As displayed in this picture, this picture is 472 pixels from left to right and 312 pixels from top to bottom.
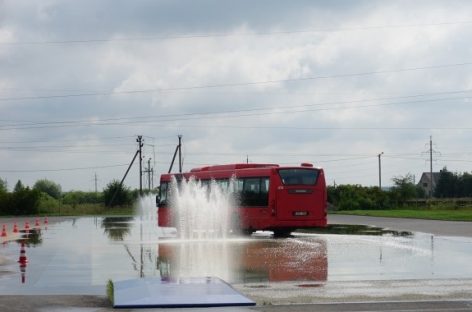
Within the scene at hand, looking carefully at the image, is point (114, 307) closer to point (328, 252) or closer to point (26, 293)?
point (26, 293)

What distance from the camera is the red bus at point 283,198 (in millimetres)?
29938

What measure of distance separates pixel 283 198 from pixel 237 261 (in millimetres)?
10279

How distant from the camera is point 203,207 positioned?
34406mm

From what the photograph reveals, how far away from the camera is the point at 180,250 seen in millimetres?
24016

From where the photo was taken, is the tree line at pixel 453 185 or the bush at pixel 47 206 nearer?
the bush at pixel 47 206

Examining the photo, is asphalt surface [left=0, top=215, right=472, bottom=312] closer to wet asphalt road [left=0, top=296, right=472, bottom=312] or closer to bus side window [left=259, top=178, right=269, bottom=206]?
wet asphalt road [left=0, top=296, right=472, bottom=312]

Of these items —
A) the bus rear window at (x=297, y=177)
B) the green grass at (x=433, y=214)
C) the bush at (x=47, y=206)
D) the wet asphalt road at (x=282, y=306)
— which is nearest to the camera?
the wet asphalt road at (x=282, y=306)

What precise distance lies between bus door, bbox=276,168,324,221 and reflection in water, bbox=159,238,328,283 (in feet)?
7.08

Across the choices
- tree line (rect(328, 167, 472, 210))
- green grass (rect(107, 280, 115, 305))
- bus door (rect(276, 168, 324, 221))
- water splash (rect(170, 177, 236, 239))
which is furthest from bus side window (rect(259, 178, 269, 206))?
tree line (rect(328, 167, 472, 210))

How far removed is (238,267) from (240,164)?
15.1 m

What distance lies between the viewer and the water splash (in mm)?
32812

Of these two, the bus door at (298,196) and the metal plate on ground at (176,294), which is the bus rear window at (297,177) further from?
the metal plate on ground at (176,294)

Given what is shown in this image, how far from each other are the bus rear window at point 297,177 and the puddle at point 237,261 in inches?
90.4

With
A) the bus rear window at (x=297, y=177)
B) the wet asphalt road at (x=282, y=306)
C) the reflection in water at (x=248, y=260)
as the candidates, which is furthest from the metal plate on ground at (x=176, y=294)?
the bus rear window at (x=297, y=177)
